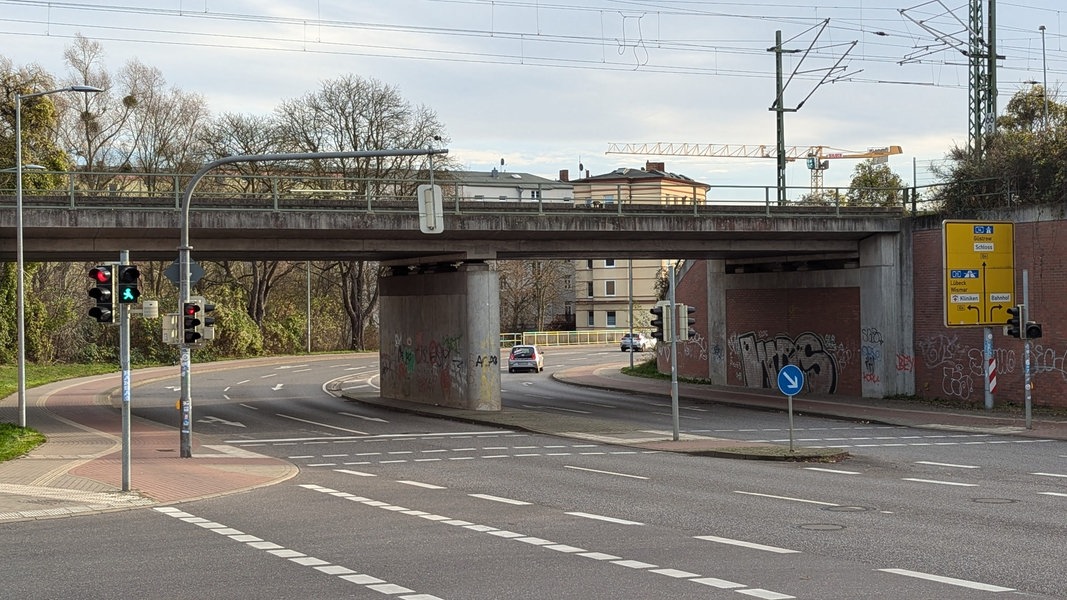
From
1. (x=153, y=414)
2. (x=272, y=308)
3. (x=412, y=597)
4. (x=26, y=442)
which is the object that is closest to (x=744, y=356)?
(x=153, y=414)

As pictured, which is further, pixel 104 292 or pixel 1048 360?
pixel 1048 360

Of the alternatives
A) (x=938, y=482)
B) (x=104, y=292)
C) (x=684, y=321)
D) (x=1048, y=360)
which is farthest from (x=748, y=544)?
(x=1048, y=360)

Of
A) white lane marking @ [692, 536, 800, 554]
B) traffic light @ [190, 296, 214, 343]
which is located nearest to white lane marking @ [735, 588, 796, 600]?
white lane marking @ [692, 536, 800, 554]

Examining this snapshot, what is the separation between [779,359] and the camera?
4419 cm

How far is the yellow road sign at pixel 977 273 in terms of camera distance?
33188 millimetres

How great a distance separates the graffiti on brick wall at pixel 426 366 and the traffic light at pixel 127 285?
17.8 metres

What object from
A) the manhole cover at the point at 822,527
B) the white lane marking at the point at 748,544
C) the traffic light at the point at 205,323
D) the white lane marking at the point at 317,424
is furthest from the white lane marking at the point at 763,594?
the white lane marking at the point at 317,424

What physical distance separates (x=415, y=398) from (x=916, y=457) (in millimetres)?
19960

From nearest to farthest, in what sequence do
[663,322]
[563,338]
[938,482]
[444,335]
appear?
[938,482] < [663,322] < [444,335] < [563,338]

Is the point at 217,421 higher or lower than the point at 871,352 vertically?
lower

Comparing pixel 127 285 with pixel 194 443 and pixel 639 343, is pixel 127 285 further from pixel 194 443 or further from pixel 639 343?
pixel 639 343

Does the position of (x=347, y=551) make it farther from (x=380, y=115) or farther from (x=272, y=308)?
(x=272, y=308)

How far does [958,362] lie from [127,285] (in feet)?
87.0

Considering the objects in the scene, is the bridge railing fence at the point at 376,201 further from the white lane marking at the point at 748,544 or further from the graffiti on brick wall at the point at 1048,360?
the white lane marking at the point at 748,544
